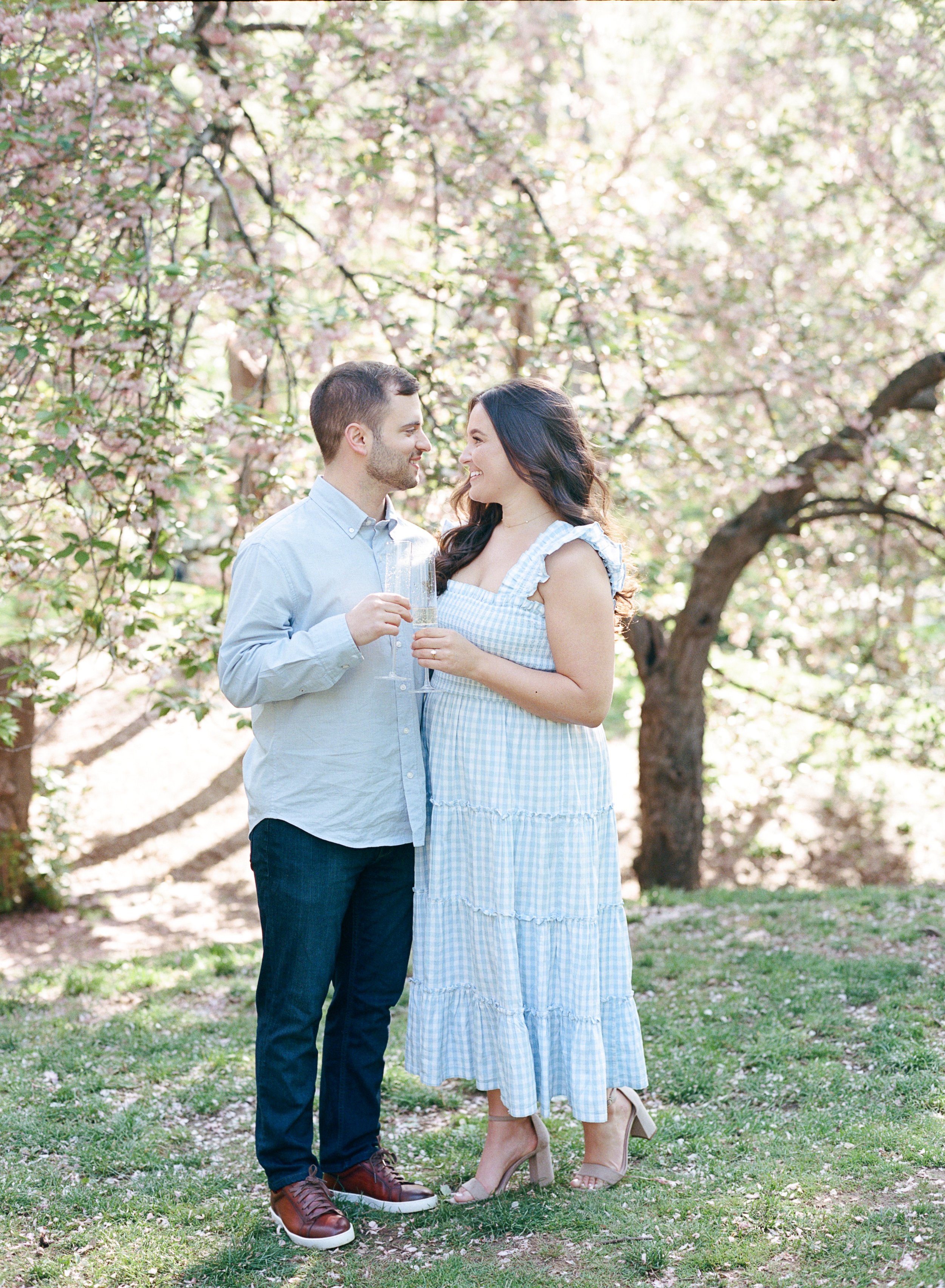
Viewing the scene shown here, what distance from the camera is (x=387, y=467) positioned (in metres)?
2.73

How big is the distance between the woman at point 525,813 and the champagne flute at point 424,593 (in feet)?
0.16

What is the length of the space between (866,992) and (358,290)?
3.44 metres

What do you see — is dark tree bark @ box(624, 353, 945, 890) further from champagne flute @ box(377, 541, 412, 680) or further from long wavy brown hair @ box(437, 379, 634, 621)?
champagne flute @ box(377, 541, 412, 680)

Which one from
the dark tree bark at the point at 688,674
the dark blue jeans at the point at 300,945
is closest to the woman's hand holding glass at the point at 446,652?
the dark blue jeans at the point at 300,945

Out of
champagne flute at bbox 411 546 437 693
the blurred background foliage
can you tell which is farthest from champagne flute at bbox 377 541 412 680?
the blurred background foliage

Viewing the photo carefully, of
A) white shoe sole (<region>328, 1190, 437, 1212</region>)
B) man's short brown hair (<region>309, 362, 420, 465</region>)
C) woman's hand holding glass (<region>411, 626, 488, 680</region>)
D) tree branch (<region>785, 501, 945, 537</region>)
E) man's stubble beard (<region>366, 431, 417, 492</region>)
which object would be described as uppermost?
tree branch (<region>785, 501, 945, 537</region>)

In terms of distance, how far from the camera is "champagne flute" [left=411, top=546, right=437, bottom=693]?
258 cm

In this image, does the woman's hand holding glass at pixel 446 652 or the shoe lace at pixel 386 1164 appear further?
the shoe lace at pixel 386 1164

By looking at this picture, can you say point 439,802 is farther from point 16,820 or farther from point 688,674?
point 16,820

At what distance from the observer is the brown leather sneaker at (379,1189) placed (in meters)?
2.84

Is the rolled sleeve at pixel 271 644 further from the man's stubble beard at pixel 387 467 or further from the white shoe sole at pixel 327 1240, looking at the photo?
the white shoe sole at pixel 327 1240

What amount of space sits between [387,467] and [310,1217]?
1.79 meters

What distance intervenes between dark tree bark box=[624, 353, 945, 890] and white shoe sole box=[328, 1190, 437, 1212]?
4444mm

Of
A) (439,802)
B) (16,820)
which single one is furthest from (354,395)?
(16,820)
